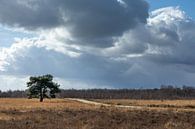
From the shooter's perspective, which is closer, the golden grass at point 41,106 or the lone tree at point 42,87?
the golden grass at point 41,106

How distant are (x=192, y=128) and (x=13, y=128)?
1407 cm

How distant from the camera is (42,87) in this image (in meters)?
124

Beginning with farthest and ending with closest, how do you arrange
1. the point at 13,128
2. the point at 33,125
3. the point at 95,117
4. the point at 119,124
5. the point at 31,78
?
the point at 31,78 < the point at 95,117 < the point at 119,124 < the point at 33,125 < the point at 13,128

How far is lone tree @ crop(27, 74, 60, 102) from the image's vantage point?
12181 cm

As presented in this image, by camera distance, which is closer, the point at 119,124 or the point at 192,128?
the point at 192,128

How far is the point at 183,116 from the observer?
2067 inches

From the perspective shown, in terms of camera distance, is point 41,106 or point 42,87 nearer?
point 41,106

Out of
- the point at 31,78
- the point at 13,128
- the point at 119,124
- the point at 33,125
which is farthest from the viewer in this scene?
the point at 31,78

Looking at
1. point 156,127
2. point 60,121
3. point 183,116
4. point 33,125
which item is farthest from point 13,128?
point 183,116

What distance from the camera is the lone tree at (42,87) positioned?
12181 centimetres

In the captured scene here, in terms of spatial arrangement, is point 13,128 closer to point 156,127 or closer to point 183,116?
point 156,127

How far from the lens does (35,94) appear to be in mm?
124375

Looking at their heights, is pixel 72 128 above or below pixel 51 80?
below

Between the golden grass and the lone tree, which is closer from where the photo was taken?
the golden grass
